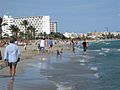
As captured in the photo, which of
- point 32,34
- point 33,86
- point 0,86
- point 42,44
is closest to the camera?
point 0,86

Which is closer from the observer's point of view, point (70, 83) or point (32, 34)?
point (70, 83)

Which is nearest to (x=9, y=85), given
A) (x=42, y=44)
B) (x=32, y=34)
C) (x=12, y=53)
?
(x=12, y=53)

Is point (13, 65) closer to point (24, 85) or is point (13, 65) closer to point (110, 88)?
point (24, 85)

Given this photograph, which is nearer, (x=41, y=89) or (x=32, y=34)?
(x=41, y=89)

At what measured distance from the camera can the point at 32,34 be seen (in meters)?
176

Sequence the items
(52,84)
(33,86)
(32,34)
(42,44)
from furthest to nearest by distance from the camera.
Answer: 1. (32,34)
2. (42,44)
3. (52,84)
4. (33,86)

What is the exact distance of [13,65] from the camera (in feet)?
42.5

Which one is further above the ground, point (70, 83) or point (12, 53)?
point (12, 53)

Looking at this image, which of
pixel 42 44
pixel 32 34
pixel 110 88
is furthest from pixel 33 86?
pixel 32 34

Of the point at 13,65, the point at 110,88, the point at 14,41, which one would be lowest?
the point at 110,88

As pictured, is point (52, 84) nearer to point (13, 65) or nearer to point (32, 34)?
point (13, 65)

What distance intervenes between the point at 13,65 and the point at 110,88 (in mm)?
3904

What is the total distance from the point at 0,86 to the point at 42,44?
16999mm

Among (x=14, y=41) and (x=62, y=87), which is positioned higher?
(x=14, y=41)
